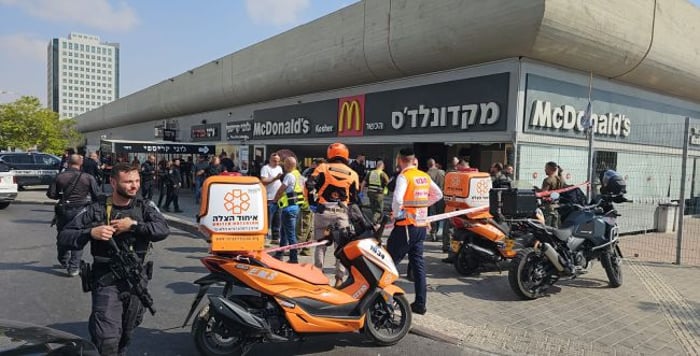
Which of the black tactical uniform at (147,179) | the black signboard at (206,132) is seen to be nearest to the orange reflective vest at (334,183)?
the black tactical uniform at (147,179)

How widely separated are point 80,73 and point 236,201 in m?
107

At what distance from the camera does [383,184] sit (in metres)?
10.2

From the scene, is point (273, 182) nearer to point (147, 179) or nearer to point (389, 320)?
point (389, 320)

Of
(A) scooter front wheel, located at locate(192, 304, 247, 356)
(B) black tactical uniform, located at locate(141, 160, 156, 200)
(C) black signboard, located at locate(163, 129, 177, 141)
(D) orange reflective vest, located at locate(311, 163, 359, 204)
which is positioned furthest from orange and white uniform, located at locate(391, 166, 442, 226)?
(C) black signboard, located at locate(163, 129, 177, 141)

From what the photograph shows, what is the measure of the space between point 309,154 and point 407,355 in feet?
46.7

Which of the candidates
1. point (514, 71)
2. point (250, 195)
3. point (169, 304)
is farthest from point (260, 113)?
point (250, 195)

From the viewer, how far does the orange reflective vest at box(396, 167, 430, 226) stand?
495 cm

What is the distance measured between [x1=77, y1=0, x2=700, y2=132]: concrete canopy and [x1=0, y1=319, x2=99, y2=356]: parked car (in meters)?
9.27

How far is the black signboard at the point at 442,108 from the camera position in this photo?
1042 centimetres

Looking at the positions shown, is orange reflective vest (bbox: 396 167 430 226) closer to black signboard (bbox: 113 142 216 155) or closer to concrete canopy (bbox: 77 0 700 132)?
concrete canopy (bbox: 77 0 700 132)

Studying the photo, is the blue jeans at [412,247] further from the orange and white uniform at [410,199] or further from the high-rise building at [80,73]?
the high-rise building at [80,73]

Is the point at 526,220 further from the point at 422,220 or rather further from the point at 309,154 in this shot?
the point at 309,154

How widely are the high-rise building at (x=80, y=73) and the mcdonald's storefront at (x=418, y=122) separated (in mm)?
87998

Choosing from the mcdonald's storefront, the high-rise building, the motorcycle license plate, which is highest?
the high-rise building
